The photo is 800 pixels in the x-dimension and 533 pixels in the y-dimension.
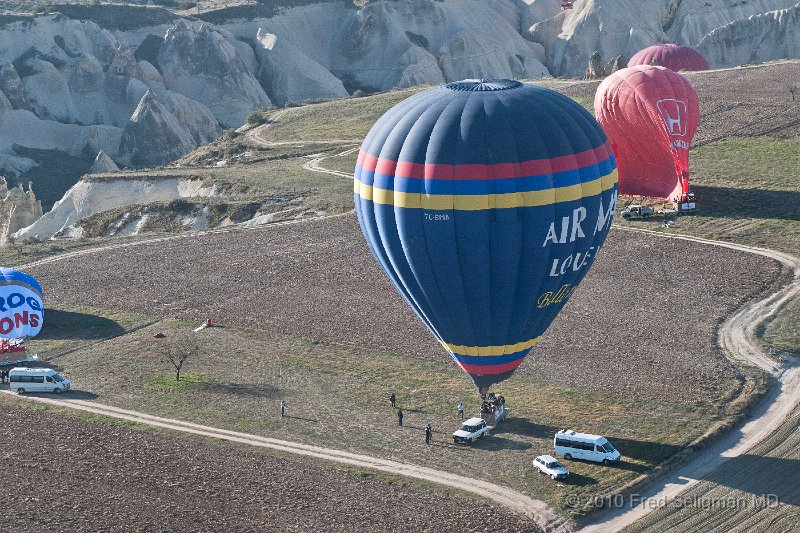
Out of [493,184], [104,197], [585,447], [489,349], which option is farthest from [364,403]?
[104,197]

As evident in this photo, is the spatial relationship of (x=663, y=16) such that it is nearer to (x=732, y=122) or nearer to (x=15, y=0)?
(x=732, y=122)

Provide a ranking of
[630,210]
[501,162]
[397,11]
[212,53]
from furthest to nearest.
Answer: [397,11] → [212,53] → [630,210] → [501,162]

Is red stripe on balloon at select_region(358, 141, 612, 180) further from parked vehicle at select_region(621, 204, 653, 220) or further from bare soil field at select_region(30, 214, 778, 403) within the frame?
parked vehicle at select_region(621, 204, 653, 220)

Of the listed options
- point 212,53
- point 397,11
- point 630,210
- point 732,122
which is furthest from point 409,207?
point 397,11

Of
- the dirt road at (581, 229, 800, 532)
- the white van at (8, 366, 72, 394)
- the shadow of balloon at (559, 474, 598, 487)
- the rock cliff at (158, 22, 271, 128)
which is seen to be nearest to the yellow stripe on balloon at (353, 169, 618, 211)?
the shadow of balloon at (559, 474, 598, 487)

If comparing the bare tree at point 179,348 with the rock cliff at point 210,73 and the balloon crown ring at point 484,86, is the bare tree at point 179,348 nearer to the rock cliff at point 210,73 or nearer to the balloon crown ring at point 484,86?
the balloon crown ring at point 484,86
